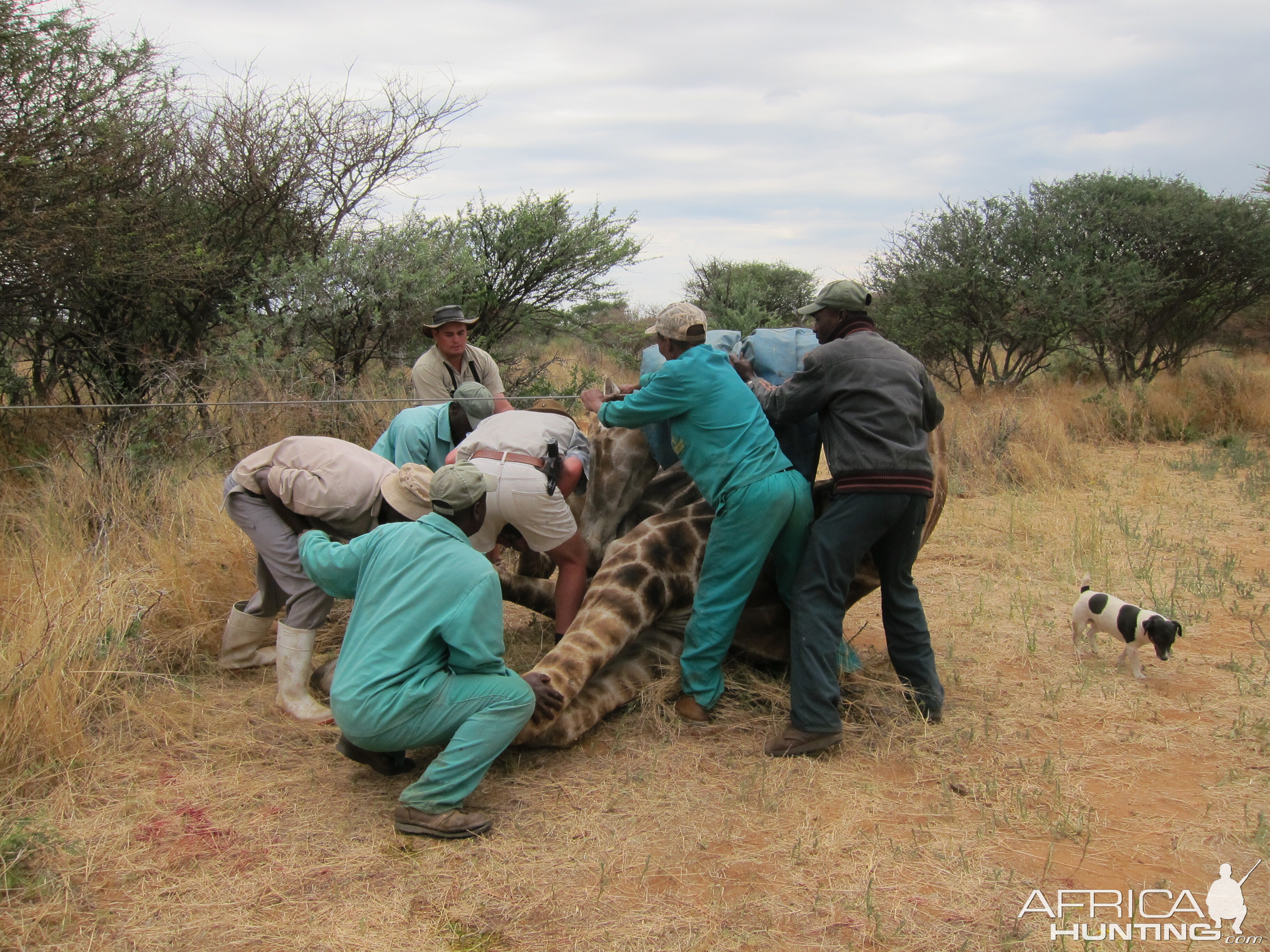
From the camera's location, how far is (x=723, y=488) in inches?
163

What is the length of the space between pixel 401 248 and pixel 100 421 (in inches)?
120

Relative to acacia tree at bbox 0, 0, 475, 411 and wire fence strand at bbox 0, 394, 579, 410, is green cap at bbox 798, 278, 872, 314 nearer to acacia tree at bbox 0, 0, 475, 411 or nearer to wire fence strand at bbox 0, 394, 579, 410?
wire fence strand at bbox 0, 394, 579, 410

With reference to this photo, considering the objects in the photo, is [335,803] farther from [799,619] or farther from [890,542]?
[890,542]

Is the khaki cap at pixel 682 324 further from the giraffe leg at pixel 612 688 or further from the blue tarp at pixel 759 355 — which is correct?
the giraffe leg at pixel 612 688

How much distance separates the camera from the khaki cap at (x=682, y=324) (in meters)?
4.26

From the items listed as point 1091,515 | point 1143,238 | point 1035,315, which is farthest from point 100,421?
point 1143,238

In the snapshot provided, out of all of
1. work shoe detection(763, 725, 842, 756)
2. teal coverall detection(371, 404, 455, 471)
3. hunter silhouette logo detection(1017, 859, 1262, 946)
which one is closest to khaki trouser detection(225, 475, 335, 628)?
teal coverall detection(371, 404, 455, 471)

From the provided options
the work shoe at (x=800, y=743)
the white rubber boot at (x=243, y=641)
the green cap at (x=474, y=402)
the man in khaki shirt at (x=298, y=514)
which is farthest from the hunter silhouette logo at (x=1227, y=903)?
the white rubber boot at (x=243, y=641)

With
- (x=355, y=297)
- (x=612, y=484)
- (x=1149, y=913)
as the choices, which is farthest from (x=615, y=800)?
(x=355, y=297)

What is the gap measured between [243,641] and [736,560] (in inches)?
95.1

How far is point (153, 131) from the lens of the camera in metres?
8.65

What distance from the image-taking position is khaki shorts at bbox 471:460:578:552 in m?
4.43

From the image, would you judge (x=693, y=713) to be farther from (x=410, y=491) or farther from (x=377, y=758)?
(x=410, y=491)

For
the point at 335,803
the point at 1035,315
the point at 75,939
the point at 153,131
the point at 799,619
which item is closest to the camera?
the point at 75,939
